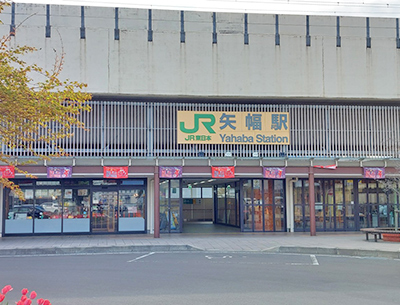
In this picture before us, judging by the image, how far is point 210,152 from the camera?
22109mm

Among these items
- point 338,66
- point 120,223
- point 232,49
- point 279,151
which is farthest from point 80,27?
point 338,66

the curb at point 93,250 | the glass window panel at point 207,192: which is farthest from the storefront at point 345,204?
the glass window panel at point 207,192

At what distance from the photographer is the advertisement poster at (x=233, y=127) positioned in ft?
71.4

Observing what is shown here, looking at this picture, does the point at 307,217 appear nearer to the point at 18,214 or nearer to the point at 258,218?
the point at 258,218

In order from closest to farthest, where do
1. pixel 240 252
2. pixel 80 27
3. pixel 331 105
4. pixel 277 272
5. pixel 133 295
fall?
pixel 133 295
pixel 277 272
pixel 240 252
pixel 80 27
pixel 331 105

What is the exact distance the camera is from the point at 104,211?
22.6 m

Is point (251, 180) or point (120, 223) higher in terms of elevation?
point (251, 180)

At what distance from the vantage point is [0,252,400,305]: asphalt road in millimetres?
8836

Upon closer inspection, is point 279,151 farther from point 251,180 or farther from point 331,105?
point 331,105

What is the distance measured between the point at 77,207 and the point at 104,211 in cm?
130

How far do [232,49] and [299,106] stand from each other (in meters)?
4.31

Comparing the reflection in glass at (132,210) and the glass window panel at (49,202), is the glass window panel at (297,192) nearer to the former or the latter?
the reflection in glass at (132,210)

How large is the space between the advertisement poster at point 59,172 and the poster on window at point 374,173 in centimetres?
1349

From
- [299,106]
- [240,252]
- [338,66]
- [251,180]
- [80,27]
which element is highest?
[80,27]
